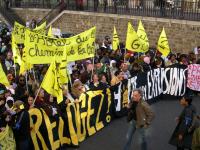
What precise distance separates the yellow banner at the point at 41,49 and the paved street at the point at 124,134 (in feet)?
7.03

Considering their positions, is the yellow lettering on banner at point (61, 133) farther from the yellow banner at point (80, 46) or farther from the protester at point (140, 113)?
the yellow banner at point (80, 46)

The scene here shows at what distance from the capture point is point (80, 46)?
39.5 ft

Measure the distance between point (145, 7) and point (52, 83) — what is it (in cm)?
1471

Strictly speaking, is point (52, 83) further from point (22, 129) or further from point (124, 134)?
point (124, 134)

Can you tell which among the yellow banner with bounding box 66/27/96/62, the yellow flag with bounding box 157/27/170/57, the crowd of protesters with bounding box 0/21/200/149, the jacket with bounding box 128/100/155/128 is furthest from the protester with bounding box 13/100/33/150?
the yellow flag with bounding box 157/27/170/57

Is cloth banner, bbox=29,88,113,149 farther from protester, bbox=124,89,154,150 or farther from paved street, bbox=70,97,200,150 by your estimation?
protester, bbox=124,89,154,150

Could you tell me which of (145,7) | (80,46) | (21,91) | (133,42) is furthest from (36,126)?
(145,7)

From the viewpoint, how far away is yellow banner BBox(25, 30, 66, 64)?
1064cm

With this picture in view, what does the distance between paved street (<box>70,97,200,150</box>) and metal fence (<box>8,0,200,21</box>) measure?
9.08m

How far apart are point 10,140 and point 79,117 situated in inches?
89.4

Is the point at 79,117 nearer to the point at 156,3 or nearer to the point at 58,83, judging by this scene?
the point at 58,83

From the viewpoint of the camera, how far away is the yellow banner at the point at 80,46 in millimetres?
11834

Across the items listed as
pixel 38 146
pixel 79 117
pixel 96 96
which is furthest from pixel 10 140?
pixel 96 96

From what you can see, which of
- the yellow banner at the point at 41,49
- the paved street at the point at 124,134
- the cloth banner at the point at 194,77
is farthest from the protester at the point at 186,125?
the cloth banner at the point at 194,77
